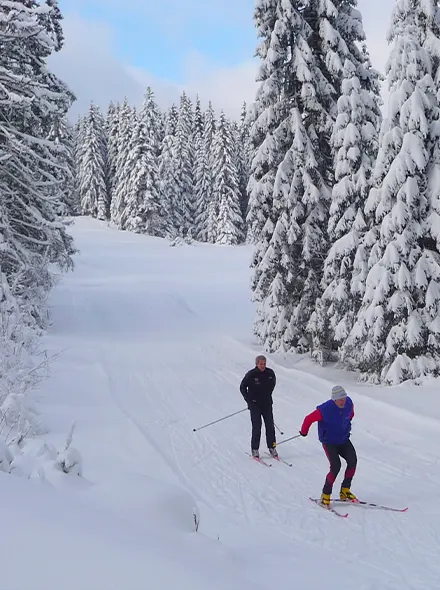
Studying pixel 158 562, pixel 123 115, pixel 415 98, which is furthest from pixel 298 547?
pixel 123 115

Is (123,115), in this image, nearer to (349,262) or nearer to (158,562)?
(349,262)

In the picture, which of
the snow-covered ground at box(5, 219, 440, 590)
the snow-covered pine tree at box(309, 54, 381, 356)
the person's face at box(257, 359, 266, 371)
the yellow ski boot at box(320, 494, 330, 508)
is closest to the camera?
the snow-covered ground at box(5, 219, 440, 590)

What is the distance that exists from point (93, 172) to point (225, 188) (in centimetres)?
2048

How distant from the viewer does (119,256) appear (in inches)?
1806

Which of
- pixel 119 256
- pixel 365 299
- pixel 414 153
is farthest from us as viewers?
pixel 119 256

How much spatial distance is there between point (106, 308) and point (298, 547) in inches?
953

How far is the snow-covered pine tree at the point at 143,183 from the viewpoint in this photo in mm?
59656

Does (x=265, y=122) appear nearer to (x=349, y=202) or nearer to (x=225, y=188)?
(x=349, y=202)

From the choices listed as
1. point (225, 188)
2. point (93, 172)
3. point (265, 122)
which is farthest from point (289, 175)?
point (93, 172)

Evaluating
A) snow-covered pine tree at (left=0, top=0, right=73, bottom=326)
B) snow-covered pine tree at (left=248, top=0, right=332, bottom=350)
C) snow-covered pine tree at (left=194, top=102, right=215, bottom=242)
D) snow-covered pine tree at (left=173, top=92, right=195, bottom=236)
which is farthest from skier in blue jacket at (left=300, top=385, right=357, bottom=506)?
snow-covered pine tree at (left=194, top=102, right=215, bottom=242)

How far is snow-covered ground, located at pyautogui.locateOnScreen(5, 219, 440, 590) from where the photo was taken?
3600mm

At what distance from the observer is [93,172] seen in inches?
2926

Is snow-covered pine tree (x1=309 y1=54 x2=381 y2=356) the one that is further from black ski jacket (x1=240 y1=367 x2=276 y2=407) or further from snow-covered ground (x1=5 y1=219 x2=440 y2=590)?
black ski jacket (x1=240 y1=367 x2=276 y2=407)

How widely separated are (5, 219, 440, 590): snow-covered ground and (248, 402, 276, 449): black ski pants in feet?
1.52
